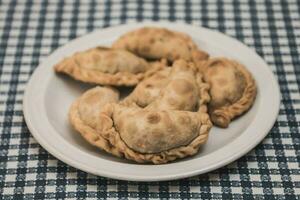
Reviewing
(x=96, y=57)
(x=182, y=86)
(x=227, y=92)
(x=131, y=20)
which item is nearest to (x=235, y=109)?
(x=227, y=92)

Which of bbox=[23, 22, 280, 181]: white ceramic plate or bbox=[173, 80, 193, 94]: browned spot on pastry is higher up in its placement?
bbox=[173, 80, 193, 94]: browned spot on pastry

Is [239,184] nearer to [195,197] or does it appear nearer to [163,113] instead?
[195,197]

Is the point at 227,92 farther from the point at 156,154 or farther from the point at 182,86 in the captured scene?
the point at 156,154

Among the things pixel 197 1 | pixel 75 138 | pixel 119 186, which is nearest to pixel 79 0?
pixel 197 1

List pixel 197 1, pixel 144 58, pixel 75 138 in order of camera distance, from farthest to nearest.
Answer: pixel 197 1, pixel 144 58, pixel 75 138

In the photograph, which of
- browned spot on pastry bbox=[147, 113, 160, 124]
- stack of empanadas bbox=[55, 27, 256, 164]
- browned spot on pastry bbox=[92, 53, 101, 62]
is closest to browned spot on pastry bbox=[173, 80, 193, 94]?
stack of empanadas bbox=[55, 27, 256, 164]

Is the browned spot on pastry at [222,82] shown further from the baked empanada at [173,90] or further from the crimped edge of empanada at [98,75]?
the crimped edge of empanada at [98,75]

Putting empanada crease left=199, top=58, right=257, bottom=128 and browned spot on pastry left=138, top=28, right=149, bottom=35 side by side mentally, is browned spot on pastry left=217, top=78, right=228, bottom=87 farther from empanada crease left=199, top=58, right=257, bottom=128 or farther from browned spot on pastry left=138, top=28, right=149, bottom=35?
browned spot on pastry left=138, top=28, right=149, bottom=35
